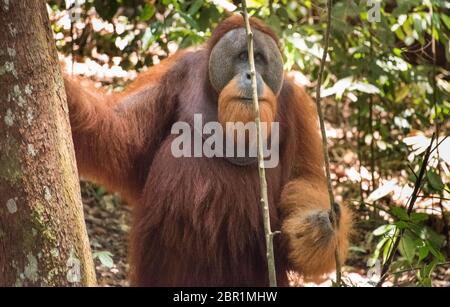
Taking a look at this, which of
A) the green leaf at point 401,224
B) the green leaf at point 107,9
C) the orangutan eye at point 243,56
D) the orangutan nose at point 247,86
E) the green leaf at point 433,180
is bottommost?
the green leaf at point 401,224

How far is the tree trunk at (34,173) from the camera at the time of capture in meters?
2.36

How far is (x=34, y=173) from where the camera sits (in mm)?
2389

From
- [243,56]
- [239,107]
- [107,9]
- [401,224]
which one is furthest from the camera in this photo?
[107,9]

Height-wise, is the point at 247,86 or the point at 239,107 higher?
the point at 247,86

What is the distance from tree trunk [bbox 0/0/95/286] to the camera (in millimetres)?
2357

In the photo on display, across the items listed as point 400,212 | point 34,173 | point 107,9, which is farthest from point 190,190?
point 107,9

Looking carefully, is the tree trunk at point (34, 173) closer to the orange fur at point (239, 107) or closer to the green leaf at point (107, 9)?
the orange fur at point (239, 107)

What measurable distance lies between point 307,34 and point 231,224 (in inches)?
70.8

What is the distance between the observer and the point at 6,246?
2.38 m

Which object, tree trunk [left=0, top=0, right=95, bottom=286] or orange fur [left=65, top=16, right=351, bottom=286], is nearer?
tree trunk [left=0, top=0, right=95, bottom=286]

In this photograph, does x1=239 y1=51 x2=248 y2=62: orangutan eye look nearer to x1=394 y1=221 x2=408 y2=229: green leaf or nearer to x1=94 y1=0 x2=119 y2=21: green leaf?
x1=394 y1=221 x2=408 y2=229: green leaf

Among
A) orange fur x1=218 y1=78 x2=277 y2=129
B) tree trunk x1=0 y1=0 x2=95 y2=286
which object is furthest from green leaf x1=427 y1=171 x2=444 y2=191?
tree trunk x1=0 y1=0 x2=95 y2=286

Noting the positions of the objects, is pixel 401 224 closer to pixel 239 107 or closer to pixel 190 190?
pixel 239 107

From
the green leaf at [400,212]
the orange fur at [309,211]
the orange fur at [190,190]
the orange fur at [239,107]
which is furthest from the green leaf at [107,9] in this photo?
the green leaf at [400,212]
